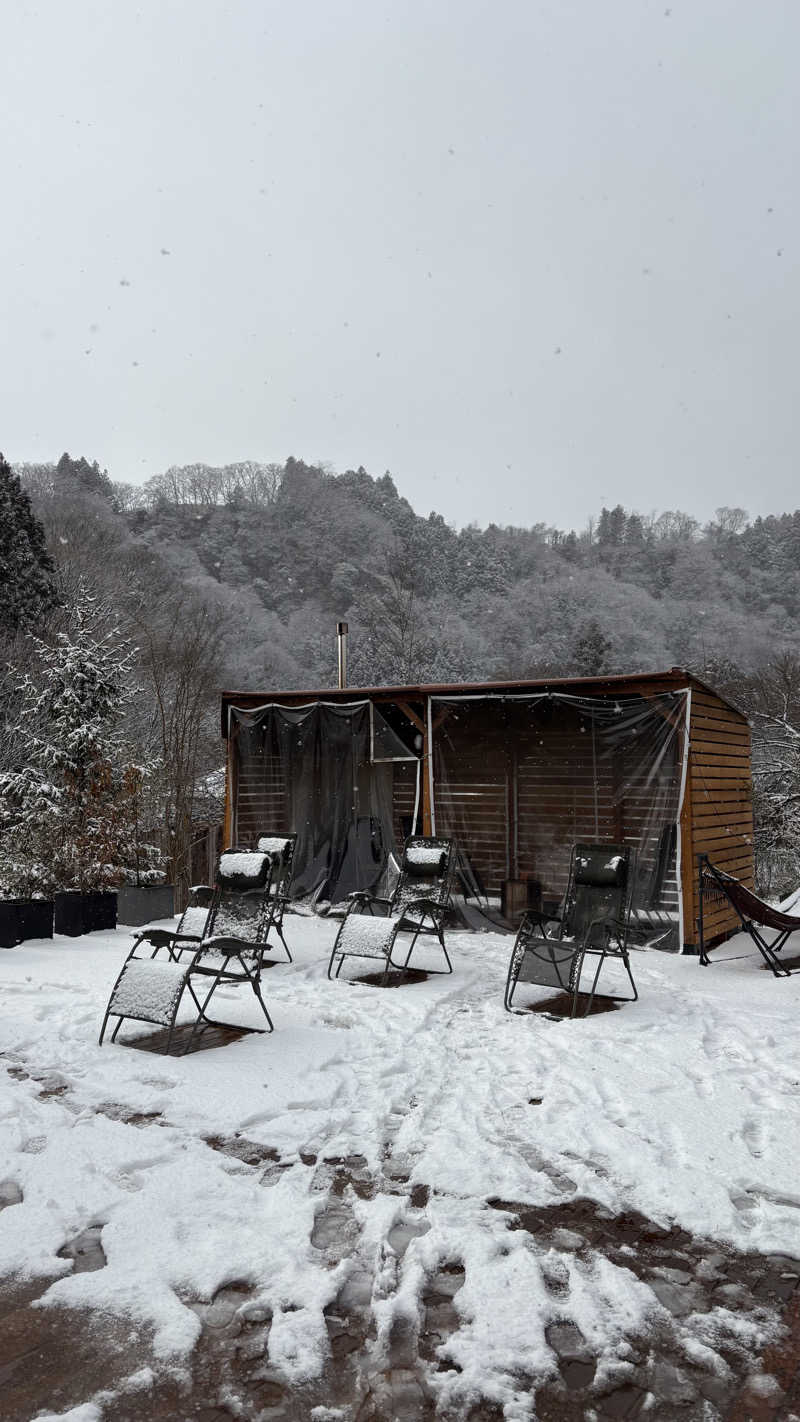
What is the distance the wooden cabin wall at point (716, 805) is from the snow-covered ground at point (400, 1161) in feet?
7.40

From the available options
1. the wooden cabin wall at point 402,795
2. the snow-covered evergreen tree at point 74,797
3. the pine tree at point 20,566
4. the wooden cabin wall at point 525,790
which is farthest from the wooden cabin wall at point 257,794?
the pine tree at point 20,566

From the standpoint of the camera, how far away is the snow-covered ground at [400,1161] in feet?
7.36

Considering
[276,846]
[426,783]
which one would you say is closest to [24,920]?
[276,846]

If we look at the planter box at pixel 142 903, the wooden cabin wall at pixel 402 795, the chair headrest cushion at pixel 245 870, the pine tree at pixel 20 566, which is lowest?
the planter box at pixel 142 903

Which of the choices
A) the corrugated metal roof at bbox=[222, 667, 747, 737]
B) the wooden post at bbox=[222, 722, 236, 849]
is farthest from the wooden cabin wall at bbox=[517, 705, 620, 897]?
the wooden post at bbox=[222, 722, 236, 849]

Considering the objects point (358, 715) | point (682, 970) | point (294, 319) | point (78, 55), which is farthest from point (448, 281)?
point (682, 970)

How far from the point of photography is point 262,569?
3200 centimetres

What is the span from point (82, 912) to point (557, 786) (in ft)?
16.0

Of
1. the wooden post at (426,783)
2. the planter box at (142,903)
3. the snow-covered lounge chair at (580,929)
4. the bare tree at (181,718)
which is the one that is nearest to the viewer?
the snow-covered lounge chair at (580,929)

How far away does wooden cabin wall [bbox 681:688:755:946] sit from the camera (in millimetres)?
7656

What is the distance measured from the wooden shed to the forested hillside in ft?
29.2

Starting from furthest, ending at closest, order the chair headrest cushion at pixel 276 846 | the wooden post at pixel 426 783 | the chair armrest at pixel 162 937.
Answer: the wooden post at pixel 426 783 → the chair headrest cushion at pixel 276 846 → the chair armrest at pixel 162 937

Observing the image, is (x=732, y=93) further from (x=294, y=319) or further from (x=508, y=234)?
(x=294, y=319)

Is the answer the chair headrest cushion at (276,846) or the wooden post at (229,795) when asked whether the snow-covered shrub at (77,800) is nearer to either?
the wooden post at (229,795)
